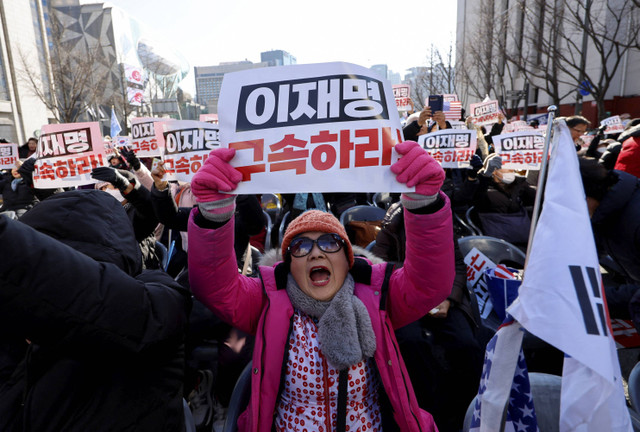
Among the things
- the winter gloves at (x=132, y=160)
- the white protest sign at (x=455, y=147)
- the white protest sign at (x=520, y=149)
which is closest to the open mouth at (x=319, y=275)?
the winter gloves at (x=132, y=160)

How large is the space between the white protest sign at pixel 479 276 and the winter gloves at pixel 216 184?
7.51 ft

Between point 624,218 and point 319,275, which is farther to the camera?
point 624,218

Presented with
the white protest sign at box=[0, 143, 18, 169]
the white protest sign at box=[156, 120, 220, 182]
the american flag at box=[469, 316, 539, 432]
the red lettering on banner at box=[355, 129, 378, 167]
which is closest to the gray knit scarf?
the american flag at box=[469, 316, 539, 432]

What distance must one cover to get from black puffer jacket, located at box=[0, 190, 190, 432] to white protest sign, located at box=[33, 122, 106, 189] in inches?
124

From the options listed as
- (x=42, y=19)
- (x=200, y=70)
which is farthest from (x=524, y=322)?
(x=200, y=70)

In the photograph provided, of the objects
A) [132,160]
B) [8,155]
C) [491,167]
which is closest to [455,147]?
[491,167]

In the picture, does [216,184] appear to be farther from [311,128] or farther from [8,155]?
[8,155]

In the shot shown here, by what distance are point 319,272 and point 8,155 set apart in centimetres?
899

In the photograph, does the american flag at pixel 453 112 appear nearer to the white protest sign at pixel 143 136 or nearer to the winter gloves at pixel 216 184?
the white protest sign at pixel 143 136

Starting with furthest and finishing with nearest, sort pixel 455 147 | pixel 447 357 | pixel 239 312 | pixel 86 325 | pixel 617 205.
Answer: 1. pixel 455 147
2. pixel 617 205
3. pixel 447 357
4. pixel 239 312
5. pixel 86 325

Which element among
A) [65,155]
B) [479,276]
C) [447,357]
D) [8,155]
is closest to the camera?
[447,357]

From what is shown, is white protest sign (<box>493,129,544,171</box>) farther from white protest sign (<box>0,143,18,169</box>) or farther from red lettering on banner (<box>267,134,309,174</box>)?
white protest sign (<box>0,143,18,169</box>)

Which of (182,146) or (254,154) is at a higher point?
(254,154)

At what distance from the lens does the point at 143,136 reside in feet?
23.9
